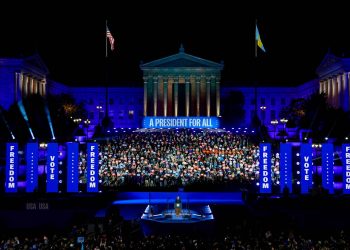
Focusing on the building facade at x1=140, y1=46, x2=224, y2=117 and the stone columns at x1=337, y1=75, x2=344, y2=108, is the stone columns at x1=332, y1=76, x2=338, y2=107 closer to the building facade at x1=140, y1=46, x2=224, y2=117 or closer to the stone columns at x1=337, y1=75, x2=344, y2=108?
the stone columns at x1=337, y1=75, x2=344, y2=108

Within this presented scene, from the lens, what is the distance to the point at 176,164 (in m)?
49.6

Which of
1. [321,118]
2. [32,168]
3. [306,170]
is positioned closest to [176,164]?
[306,170]

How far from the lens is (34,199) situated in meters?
36.2

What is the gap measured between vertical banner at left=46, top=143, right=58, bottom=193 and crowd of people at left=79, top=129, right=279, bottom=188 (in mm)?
5402

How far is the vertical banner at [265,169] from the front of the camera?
134ft

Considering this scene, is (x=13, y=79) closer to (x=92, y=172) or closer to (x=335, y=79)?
(x=92, y=172)

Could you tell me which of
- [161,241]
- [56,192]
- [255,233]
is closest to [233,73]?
[56,192]

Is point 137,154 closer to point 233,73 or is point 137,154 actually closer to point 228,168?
point 228,168

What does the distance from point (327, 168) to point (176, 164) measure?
1372cm

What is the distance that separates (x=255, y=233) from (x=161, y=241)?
797 cm

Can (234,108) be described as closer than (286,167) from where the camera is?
No

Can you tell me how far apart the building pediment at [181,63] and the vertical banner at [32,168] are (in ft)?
184

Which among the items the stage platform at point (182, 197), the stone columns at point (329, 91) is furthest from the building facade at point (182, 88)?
the stage platform at point (182, 197)

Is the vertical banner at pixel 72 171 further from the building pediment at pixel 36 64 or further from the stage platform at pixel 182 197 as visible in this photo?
the building pediment at pixel 36 64
